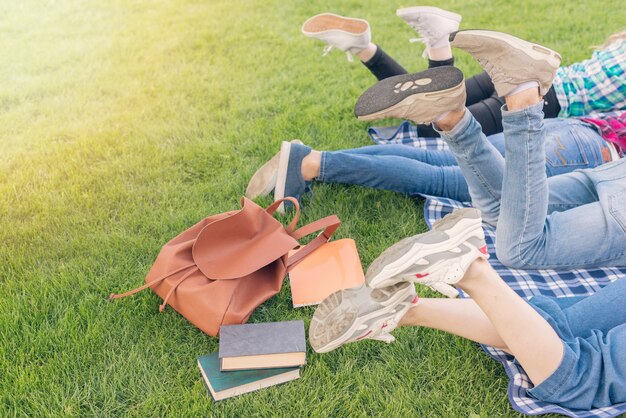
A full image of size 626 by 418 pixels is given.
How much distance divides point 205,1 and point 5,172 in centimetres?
372

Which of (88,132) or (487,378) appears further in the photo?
(88,132)

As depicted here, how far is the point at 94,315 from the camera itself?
2.51 metres

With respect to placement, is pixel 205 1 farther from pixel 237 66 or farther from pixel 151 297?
pixel 151 297

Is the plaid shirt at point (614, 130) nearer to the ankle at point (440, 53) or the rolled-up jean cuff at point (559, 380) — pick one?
the ankle at point (440, 53)

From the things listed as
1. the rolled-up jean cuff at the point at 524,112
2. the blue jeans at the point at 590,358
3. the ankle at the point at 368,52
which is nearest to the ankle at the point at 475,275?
the blue jeans at the point at 590,358

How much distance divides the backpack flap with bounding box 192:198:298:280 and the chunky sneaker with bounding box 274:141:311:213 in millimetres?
505

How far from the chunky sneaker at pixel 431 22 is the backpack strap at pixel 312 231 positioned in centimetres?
A: 115

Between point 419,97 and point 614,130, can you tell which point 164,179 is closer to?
point 419,97

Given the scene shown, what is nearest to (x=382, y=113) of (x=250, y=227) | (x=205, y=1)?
(x=250, y=227)

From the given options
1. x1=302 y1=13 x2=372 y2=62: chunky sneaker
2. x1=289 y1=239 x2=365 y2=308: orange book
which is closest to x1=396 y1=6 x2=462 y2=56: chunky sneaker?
x1=302 y1=13 x2=372 y2=62: chunky sneaker

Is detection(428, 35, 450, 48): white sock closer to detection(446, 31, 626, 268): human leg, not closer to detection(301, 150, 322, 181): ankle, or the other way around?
detection(301, 150, 322, 181): ankle

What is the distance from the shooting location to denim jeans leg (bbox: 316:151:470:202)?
3131 mm

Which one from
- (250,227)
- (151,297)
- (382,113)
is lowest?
(151,297)

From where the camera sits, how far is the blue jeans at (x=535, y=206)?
2.25m
